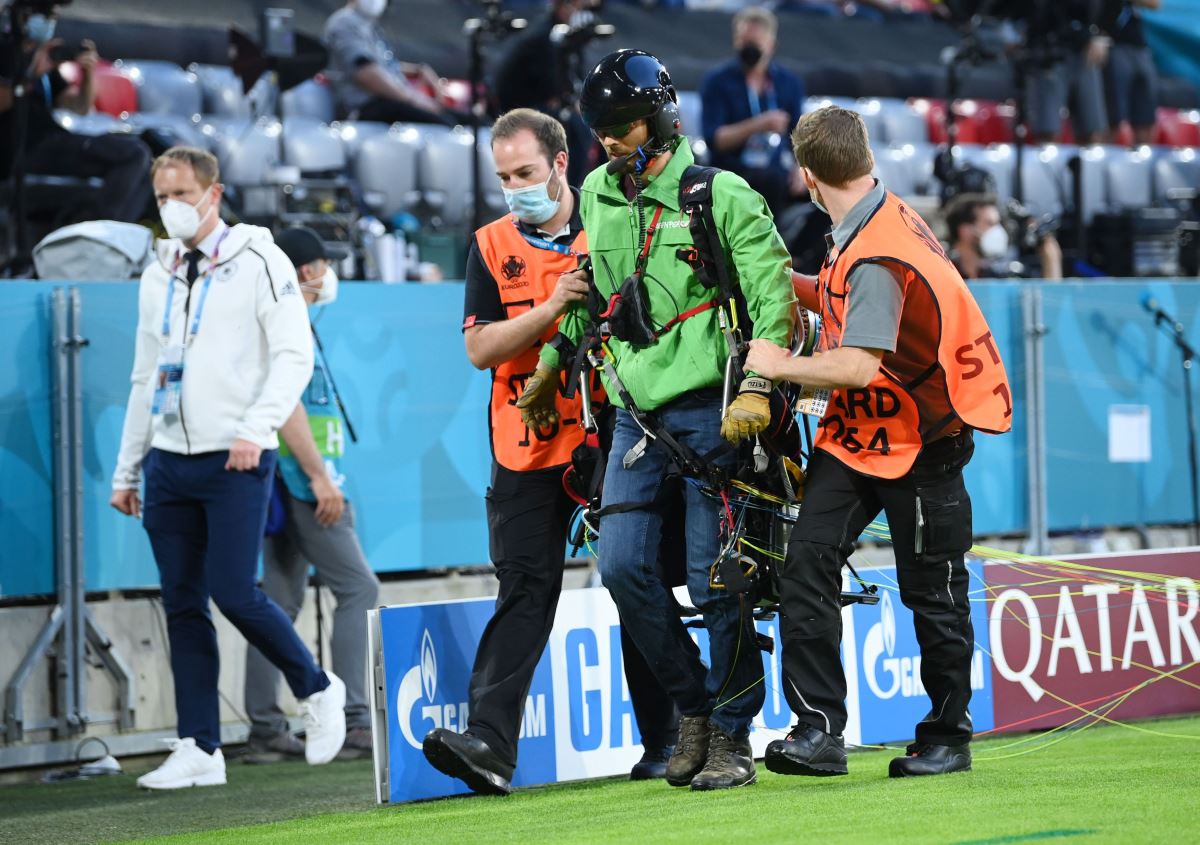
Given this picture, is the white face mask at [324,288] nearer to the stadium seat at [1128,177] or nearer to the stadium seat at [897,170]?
the stadium seat at [897,170]

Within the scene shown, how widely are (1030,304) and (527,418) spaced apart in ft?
16.2

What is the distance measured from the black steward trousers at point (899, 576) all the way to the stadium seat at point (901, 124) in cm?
1049

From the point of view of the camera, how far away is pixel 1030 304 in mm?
9469

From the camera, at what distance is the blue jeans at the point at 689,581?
496 cm

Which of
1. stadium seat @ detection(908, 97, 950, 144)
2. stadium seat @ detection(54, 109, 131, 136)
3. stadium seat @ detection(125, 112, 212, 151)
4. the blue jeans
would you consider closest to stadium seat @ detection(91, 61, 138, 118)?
stadium seat @ detection(125, 112, 212, 151)

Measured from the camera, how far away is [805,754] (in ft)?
15.7

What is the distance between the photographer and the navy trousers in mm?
6172

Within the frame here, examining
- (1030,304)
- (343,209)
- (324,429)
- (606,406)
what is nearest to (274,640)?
(324,429)

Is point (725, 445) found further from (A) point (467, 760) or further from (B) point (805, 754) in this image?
(A) point (467, 760)

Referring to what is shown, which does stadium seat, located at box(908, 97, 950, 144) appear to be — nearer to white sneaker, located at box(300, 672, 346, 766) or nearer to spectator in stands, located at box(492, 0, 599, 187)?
spectator in stands, located at box(492, 0, 599, 187)

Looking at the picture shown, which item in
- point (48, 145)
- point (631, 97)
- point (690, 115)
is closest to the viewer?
point (631, 97)

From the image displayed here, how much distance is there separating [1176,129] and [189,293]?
12.7 metres

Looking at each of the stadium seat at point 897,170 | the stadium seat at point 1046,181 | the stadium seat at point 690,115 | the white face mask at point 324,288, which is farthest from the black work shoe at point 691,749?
the stadium seat at point 1046,181

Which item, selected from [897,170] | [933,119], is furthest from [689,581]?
[933,119]
